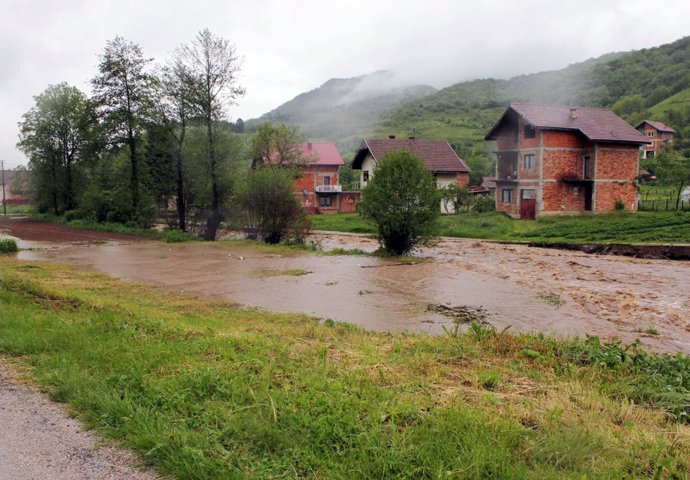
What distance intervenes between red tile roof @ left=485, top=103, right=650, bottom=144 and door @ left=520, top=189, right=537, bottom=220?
16.1 ft

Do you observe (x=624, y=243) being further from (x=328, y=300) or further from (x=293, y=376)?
(x=293, y=376)

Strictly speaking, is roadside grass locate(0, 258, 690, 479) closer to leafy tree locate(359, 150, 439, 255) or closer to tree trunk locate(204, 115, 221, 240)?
leafy tree locate(359, 150, 439, 255)

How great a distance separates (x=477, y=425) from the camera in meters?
4.07

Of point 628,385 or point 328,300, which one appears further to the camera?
point 328,300

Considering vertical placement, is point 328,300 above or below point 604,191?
below

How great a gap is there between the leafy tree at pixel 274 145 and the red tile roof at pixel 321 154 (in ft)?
16.6

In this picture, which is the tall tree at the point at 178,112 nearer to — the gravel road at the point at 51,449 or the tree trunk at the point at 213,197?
the tree trunk at the point at 213,197

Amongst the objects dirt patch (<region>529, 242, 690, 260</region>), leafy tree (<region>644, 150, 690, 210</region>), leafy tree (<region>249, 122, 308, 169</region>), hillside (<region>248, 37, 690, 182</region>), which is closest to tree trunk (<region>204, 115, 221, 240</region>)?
leafy tree (<region>249, 122, 308, 169</region>)

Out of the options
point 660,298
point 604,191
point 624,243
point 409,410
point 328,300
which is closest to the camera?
point 409,410

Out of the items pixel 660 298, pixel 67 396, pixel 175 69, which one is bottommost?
pixel 660 298

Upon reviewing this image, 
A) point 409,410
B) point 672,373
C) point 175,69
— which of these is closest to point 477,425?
point 409,410

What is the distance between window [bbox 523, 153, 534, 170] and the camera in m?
41.6

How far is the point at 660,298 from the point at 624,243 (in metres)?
12.7

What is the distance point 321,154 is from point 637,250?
41.6 metres
